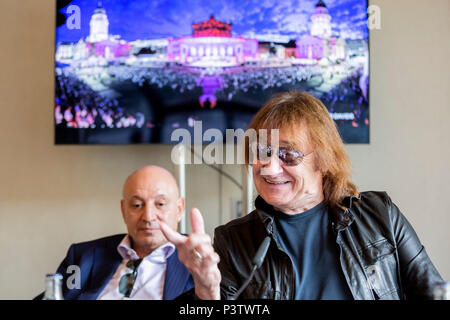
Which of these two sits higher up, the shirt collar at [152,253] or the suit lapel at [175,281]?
the shirt collar at [152,253]

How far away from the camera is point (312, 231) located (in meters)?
1.48

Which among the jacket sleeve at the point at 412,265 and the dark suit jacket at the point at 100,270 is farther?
the dark suit jacket at the point at 100,270

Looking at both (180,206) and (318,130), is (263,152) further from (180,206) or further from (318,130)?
(180,206)

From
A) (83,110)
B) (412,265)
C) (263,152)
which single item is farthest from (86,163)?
(412,265)

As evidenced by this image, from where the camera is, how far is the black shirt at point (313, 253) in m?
1.38

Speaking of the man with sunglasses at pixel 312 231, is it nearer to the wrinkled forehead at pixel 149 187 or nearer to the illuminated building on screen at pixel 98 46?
the wrinkled forehead at pixel 149 187

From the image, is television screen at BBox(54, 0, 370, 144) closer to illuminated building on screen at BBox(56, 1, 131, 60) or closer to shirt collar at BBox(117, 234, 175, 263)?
illuminated building on screen at BBox(56, 1, 131, 60)

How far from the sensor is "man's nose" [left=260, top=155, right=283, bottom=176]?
4.70 ft

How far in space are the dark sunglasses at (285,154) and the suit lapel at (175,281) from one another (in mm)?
599

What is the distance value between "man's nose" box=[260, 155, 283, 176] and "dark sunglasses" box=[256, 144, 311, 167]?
0.01 m

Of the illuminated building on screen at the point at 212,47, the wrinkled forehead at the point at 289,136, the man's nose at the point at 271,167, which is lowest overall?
the man's nose at the point at 271,167

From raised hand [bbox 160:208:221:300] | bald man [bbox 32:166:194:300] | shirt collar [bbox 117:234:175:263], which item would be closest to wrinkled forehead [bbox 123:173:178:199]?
bald man [bbox 32:166:194:300]

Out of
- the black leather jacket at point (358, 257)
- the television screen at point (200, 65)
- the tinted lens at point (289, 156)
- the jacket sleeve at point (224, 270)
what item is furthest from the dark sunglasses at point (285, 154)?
→ the television screen at point (200, 65)
